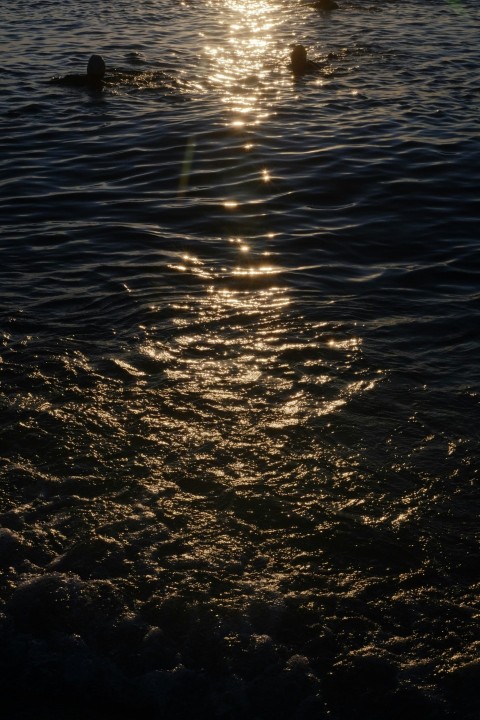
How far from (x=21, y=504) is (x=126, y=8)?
80.9 ft

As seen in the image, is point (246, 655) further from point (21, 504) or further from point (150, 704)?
point (21, 504)

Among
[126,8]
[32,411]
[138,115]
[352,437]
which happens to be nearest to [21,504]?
[32,411]

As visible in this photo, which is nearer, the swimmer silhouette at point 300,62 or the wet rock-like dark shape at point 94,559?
the wet rock-like dark shape at point 94,559

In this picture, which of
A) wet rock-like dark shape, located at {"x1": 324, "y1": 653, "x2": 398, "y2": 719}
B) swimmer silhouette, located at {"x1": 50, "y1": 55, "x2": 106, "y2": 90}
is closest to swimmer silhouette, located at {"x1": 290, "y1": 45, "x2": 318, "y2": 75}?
swimmer silhouette, located at {"x1": 50, "y1": 55, "x2": 106, "y2": 90}

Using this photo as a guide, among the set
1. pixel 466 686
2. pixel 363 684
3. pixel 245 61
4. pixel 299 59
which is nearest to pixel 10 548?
pixel 363 684

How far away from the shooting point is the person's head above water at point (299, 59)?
59.8ft

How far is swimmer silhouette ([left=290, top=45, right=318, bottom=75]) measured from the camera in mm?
18234

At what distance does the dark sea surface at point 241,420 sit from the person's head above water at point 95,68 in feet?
10.5

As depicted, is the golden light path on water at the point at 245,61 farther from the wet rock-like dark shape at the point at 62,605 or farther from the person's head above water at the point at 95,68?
the wet rock-like dark shape at the point at 62,605

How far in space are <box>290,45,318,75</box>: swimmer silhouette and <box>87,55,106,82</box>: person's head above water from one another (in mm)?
4118

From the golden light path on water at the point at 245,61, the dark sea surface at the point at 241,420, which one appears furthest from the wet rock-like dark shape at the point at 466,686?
the golden light path on water at the point at 245,61

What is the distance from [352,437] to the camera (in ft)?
21.7

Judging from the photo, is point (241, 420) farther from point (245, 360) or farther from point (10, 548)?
point (10, 548)

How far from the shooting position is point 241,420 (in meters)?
6.84
